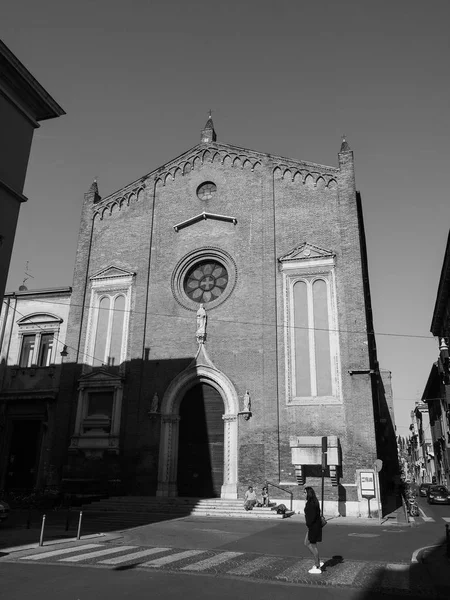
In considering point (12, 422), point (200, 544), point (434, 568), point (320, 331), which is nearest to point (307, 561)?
point (434, 568)

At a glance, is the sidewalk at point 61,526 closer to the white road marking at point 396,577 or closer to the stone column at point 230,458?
the stone column at point 230,458

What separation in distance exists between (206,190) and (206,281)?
4.94 meters

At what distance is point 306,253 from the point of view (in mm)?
23188

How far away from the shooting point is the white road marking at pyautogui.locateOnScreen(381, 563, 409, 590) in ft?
26.0

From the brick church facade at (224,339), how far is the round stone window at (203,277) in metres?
0.07

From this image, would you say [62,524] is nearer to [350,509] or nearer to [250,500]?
[250,500]

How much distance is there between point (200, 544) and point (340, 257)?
14.3 metres

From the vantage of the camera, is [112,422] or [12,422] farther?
[12,422]

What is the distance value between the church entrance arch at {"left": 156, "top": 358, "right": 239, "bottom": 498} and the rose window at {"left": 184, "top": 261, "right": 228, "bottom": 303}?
3.16 meters

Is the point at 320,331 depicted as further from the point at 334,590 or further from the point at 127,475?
the point at 334,590

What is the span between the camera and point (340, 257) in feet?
74.3

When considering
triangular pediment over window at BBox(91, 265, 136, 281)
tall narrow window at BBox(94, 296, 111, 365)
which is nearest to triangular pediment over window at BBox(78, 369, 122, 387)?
tall narrow window at BBox(94, 296, 111, 365)

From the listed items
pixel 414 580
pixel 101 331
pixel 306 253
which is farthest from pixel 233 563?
pixel 101 331

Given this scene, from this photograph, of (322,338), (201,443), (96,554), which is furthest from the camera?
(201,443)
